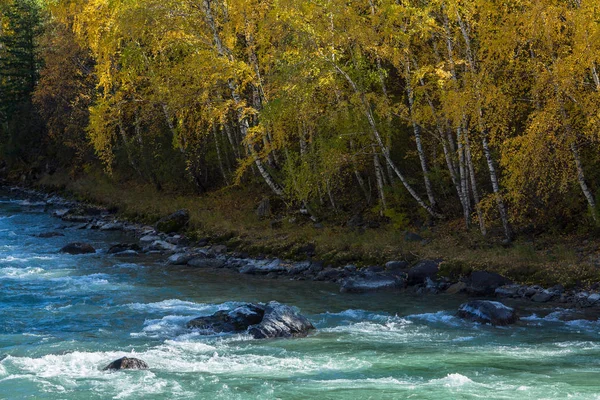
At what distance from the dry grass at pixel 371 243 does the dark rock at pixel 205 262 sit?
1309mm

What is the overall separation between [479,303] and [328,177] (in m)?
8.44

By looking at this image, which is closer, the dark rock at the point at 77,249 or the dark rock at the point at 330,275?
the dark rock at the point at 330,275

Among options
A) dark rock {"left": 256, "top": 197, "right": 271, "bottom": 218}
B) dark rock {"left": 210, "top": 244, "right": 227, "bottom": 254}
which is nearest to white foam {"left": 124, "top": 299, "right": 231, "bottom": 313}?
dark rock {"left": 210, "top": 244, "right": 227, "bottom": 254}

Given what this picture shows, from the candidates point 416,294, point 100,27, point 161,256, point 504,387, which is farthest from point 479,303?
point 100,27

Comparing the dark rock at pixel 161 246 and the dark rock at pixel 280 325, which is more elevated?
the dark rock at pixel 161 246

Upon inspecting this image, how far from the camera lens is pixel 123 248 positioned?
26469 millimetres

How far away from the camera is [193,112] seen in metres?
29.8

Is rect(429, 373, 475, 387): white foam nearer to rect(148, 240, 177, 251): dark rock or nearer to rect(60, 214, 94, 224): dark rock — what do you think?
rect(148, 240, 177, 251): dark rock

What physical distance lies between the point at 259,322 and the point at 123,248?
12524 mm

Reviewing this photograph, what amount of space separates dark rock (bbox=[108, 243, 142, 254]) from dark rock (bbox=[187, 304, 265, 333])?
11554 mm

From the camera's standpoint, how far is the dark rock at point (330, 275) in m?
20.4

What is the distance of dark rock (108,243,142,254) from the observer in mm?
26156

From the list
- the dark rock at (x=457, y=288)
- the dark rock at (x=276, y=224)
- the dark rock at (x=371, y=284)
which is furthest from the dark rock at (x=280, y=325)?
the dark rock at (x=276, y=224)

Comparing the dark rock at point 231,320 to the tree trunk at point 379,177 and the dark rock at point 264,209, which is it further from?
the dark rock at point 264,209
